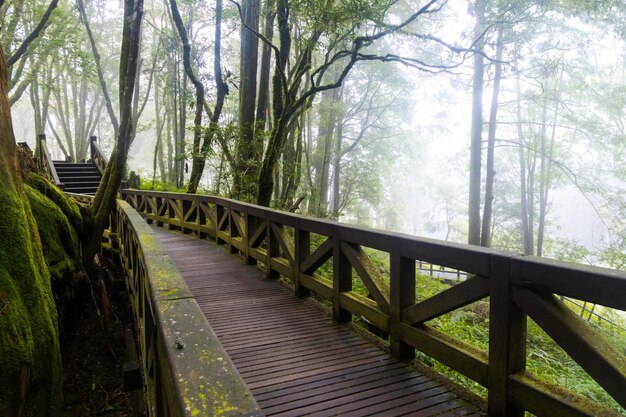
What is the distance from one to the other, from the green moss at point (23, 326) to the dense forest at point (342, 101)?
0.07ft

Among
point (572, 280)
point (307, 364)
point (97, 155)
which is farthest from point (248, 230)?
point (97, 155)

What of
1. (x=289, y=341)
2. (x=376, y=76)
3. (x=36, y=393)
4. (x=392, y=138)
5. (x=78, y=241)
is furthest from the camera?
(x=392, y=138)

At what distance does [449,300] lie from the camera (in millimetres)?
3168

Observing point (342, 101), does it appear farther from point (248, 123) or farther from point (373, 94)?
point (248, 123)

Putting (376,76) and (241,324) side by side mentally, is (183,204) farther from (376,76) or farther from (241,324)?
(376,76)

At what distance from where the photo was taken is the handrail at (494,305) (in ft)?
7.23

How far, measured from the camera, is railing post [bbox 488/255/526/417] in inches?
104

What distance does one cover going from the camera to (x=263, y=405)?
2.95m

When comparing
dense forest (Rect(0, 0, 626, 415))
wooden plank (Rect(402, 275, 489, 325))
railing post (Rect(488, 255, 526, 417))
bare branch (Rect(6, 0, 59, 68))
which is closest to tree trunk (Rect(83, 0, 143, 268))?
dense forest (Rect(0, 0, 626, 415))

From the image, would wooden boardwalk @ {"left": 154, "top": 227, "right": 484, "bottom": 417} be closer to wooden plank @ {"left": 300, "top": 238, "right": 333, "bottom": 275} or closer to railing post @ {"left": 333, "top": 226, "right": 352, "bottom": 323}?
railing post @ {"left": 333, "top": 226, "right": 352, "bottom": 323}

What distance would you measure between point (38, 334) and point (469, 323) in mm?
9373

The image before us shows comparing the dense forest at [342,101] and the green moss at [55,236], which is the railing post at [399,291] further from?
the green moss at [55,236]

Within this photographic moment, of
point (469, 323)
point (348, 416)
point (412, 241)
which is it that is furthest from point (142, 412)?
point (469, 323)

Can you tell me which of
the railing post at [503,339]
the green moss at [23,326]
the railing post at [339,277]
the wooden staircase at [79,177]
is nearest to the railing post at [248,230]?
the railing post at [339,277]
